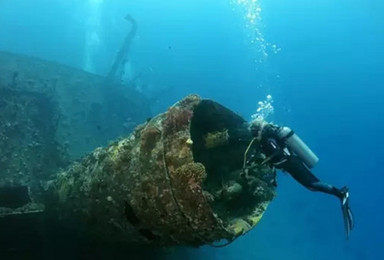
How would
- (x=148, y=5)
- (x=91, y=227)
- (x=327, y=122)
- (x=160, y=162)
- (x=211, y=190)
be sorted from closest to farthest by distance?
(x=160, y=162) < (x=211, y=190) < (x=91, y=227) < (x=327, y=122) < (x=148, y=5)

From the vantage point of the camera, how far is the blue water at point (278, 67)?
55.0 meters

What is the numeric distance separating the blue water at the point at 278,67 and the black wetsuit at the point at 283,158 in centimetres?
1570

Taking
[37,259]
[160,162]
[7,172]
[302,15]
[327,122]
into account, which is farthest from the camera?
[302,15]

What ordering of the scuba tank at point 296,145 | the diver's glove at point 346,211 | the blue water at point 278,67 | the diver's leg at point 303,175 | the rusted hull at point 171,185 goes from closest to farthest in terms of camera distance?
1. the rusted hull at point 171,185
2. the scuba tank at point 296,145
3. the diver's leg at point 303,175
4. the diver's glove at point 346,211
5. the blue water at point 278,67

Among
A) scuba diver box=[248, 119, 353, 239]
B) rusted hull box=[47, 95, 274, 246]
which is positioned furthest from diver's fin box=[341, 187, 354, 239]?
rusted hull box=[47, 95, 274, 246]

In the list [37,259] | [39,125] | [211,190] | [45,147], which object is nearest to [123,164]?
[211,190]

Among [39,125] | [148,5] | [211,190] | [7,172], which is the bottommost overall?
[211,190]

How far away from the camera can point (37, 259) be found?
6.46m

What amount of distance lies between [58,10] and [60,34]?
951 inches

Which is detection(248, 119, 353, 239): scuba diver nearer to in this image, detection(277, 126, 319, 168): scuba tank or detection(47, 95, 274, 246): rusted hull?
Answer: detection(277, 126, 319, 168): scuba tank

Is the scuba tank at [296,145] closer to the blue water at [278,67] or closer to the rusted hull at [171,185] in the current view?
the rusted hull at [171,185]

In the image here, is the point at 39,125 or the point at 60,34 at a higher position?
the point at 60,34

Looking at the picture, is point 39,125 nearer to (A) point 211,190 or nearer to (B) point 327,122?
(A) point 211,190

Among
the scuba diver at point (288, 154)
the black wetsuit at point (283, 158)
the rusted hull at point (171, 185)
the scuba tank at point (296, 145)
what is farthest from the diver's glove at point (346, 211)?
the rusted hull at point (171, 185)
